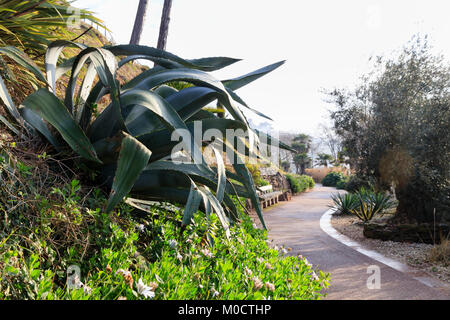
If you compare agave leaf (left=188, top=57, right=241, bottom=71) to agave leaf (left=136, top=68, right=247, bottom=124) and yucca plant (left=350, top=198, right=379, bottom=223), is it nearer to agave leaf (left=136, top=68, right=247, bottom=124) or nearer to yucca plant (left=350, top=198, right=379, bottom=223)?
agave leaf (left=136, top=68, right=247, bottom=124)

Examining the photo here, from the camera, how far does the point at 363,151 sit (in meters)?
8.92

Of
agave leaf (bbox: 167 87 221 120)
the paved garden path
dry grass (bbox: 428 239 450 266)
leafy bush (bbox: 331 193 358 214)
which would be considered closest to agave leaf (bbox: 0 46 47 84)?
agave leaf (bbox: 167 87 221 120)

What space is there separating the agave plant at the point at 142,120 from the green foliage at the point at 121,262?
240 millimetres

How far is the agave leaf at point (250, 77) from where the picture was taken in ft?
9.84

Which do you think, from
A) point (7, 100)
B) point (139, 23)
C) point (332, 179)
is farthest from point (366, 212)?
point (332, 179)

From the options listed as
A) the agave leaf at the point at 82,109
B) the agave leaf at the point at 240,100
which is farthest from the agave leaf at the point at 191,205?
the agave leaf at the point at 82,109

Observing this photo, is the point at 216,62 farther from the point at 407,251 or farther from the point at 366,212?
the point at 366,212

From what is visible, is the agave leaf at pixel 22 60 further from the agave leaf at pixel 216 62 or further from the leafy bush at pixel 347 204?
the leafy bush at pixel 347 204

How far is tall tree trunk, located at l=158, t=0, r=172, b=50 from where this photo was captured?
1135 centimetres

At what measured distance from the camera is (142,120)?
7.84ft

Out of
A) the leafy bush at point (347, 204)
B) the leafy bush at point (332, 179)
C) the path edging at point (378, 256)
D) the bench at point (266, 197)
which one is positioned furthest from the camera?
the leafy bush at point (332, 179)

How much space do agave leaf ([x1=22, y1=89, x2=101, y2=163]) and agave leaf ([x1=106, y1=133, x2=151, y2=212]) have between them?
38 centimetres

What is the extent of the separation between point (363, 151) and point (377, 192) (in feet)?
5.55
